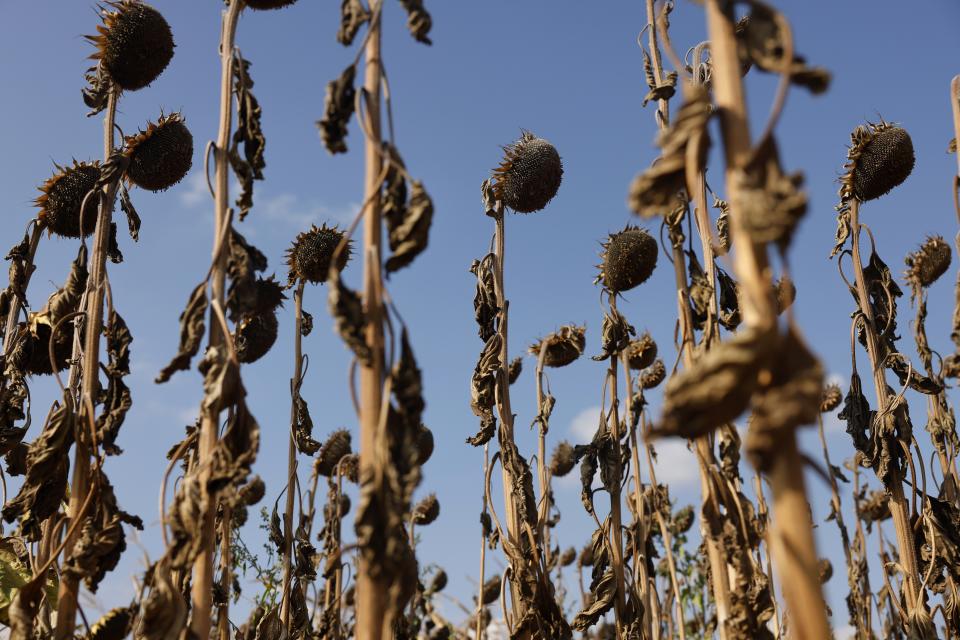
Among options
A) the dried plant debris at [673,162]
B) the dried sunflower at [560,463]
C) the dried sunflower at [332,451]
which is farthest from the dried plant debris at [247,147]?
the dried sunflower at [560,463]

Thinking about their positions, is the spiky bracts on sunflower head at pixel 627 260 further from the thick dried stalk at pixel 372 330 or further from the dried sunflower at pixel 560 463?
the dried sunflower at pixel 560 463

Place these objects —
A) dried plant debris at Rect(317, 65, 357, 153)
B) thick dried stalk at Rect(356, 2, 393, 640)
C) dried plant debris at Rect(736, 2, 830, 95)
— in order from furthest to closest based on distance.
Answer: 1. dried plant debris at Rect(317, 65, 357, 153)
2. thick dried stalk at Rect(356, 2, 393, 640)
3. dried plant debris at Rect(736, 2, 830, 95)

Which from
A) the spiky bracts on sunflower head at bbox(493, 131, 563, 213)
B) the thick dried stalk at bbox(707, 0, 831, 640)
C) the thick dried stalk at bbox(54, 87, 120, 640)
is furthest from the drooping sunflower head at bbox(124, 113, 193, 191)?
the thick dried stalk at bbox(707, 0, 831, 640)

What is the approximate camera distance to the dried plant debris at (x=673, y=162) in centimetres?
160

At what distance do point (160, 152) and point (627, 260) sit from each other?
2578 millimetres

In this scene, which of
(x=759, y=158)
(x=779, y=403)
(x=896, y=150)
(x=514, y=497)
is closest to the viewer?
(x=779, y=403)

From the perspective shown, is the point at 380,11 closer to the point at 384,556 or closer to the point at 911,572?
the point at 384,556

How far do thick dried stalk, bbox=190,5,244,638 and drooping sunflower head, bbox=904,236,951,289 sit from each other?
551 centimetres

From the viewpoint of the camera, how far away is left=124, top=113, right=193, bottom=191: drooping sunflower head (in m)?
3.94

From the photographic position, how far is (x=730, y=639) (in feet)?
7.48

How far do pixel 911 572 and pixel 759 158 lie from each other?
143 inches

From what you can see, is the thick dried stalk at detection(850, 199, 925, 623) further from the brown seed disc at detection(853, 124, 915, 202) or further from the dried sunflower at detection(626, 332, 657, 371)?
the dried sunflower at detection(626, 332, 657, 371)

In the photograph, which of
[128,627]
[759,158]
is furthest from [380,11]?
[128,627]

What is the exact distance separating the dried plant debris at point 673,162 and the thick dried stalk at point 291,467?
130 inches
